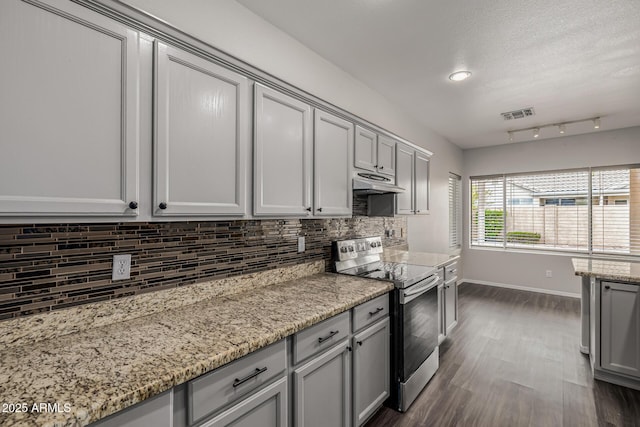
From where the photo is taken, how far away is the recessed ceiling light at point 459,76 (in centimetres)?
280

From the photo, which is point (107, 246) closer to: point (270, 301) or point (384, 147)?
point (270, 301)

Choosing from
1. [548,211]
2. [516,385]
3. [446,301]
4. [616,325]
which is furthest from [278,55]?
[548,211]

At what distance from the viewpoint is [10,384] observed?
2.93 feet

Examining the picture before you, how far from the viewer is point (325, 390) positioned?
162 centimetres

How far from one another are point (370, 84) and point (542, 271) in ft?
15.4

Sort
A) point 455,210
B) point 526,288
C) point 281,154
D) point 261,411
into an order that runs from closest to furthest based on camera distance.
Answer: point 261,411 < point 281,154 < point 526,288 < point 455,210

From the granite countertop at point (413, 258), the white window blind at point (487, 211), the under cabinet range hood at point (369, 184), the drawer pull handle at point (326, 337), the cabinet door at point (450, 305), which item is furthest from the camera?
the white window blind at point (487, 211)

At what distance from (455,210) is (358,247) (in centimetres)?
373

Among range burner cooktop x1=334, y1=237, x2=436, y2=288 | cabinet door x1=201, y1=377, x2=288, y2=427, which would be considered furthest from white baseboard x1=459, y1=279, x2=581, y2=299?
cabinet door x1=201, y1=377, x2=288, y2=427

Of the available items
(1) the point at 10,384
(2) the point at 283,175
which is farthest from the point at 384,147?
(1) the point at 10,384

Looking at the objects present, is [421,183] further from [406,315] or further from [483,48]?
[406,315]

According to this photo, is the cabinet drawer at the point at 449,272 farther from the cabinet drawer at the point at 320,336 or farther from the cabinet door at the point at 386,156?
the cabinet drawer at the point at 320,336

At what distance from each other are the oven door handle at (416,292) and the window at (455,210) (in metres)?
3.25

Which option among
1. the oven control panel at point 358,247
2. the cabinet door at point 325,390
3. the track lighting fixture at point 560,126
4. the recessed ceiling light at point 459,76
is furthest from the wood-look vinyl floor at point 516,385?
the recessed ceiling light at point 459,76
